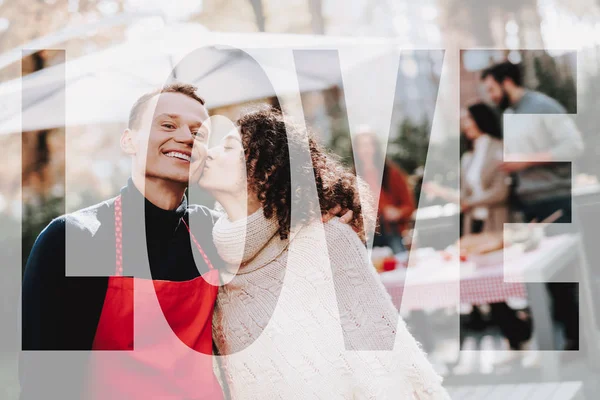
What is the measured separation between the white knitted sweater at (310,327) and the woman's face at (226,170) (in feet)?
0.37

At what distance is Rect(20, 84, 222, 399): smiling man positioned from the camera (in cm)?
173

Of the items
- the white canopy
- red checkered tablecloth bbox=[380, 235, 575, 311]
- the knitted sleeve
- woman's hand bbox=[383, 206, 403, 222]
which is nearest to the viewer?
the knitted sleeve

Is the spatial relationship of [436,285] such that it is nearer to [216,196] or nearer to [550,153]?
[550,153]

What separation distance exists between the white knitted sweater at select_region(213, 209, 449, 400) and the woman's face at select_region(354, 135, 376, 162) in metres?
2.98

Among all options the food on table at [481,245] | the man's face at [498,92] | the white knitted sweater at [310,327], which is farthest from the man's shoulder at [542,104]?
the white knitted sweater at [310,327]

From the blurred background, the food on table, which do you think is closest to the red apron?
the food on table

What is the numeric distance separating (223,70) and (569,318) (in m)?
2.88

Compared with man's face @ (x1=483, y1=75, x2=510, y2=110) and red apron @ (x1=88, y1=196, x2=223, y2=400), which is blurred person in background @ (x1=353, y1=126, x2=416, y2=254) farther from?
red apron @ (x1=88, y1=196, x2=223, y2=400)

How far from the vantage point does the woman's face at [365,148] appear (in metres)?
4.89

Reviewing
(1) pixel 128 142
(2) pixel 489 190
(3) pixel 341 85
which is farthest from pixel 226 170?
(3) pixel 341 85

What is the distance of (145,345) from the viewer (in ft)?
5.75

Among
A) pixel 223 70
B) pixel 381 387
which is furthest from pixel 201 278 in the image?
pixel 223 70

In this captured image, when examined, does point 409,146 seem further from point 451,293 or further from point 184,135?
point 184,135

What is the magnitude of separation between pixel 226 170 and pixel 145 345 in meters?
0.55
